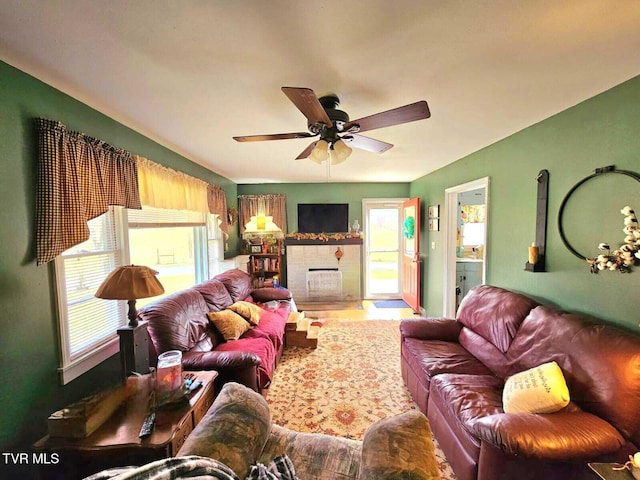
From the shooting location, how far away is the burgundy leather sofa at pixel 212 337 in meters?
1.97

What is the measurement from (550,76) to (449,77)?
56 centimetres

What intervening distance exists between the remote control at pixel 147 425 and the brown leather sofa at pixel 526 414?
1.61 m

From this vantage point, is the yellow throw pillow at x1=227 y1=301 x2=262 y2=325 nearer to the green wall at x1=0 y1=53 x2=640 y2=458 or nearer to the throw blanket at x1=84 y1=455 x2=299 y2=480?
the green wall at x1=0 y1=53 x2=640 y2=458

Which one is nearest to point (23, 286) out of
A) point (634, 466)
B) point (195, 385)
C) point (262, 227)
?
point (195, 385)

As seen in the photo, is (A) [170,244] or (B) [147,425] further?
(A) [170,244]

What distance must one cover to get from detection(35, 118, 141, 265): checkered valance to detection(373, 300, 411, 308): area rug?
4.35m

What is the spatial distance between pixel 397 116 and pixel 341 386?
7.71 ft

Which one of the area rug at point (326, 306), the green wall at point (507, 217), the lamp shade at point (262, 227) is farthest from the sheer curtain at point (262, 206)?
the green wall at point (507, 217)

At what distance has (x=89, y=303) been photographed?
1.84 metres

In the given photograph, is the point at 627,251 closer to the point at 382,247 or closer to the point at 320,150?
the point at 320,150

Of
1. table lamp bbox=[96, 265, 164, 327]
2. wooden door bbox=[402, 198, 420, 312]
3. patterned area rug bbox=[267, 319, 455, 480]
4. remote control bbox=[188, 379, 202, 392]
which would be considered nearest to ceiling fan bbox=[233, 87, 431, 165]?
table lamp bbox=[96, 265, 164, 327]

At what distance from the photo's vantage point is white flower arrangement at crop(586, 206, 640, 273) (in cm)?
145

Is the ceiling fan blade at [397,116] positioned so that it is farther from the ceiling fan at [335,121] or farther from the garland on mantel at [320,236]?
Result: the garland on mantel at [320,236]

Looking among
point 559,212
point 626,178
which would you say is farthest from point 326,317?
point 626,178
